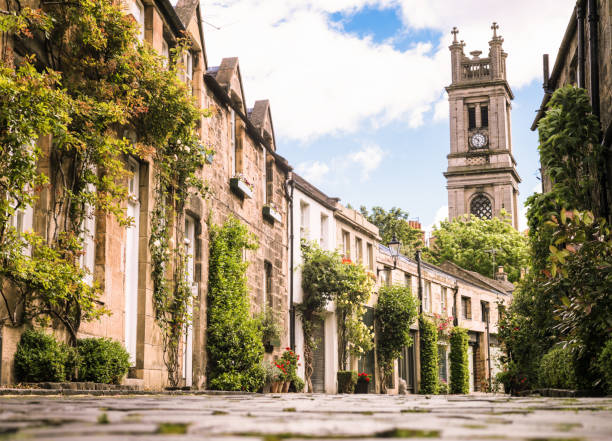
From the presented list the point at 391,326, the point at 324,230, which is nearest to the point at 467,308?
the point at 391,326

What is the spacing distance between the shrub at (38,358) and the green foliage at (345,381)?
17.5 meters

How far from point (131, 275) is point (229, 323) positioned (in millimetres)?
3633

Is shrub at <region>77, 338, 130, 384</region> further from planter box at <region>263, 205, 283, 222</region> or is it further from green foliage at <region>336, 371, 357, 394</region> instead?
green foliage at <region>336, 371, 357, 394</region>

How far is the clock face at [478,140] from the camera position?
269 feet

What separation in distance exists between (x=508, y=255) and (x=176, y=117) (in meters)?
54.2

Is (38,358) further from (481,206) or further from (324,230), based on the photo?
(481,206)

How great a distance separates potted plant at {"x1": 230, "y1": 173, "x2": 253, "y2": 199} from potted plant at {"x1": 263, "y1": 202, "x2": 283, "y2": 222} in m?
1.56

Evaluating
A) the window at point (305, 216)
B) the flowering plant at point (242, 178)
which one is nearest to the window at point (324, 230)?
the window at point (305, 216)

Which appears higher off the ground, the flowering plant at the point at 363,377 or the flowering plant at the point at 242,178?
the flowering plant at the point at 242,178

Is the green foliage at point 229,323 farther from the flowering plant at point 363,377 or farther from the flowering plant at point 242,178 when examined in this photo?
the flowering plant at point 363,377

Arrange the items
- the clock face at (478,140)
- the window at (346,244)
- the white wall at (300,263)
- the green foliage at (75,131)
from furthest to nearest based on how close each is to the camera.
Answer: the clock face at (478,140)
the window at (346,244)
the white wall at (300,263)
the green foliage at (75,131)

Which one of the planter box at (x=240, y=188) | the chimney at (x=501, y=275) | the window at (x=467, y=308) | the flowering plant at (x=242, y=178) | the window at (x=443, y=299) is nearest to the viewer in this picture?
the planter box at (x=240, y=188)

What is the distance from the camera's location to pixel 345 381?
2641cm

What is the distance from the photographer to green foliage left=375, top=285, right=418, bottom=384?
30.6 meters
